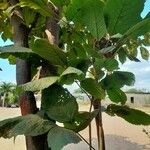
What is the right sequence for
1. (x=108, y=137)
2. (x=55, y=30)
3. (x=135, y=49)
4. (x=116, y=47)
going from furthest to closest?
(x=108, y=137) < (x=135, y=49) < (x=55, y=30) < (x=116, y=47)

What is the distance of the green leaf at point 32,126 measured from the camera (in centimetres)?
57

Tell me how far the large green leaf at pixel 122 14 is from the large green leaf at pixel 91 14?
2 cm

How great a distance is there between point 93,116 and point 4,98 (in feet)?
58.0

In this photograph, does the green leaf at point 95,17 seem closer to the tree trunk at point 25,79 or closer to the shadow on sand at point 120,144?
the tree trunk at point 25,79

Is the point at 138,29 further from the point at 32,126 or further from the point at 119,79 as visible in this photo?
the point at 32,126

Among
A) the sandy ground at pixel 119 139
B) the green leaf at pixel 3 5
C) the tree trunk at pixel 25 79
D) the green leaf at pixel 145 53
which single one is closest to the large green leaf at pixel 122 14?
the tree trunk at pixel 25 79

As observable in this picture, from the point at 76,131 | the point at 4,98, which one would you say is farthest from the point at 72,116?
the point at 4,98

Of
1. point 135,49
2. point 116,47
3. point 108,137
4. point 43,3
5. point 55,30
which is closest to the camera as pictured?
point 116,47

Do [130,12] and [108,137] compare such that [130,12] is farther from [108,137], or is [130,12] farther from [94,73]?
[108,137]

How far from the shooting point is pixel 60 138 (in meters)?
0.54

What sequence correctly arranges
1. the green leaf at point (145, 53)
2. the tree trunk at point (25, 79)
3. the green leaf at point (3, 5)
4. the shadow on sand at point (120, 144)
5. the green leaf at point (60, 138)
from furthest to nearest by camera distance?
the shadow on sand at point (120, 144) < the green leaf at point (145, 53) < the green leaf at point (3, 5) < the tree trunk at point (25, 79) < the green leaf at point (60, 138)

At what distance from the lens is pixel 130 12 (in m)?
0.58

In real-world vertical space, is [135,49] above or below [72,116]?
above

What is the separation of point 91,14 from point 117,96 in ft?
0.63
